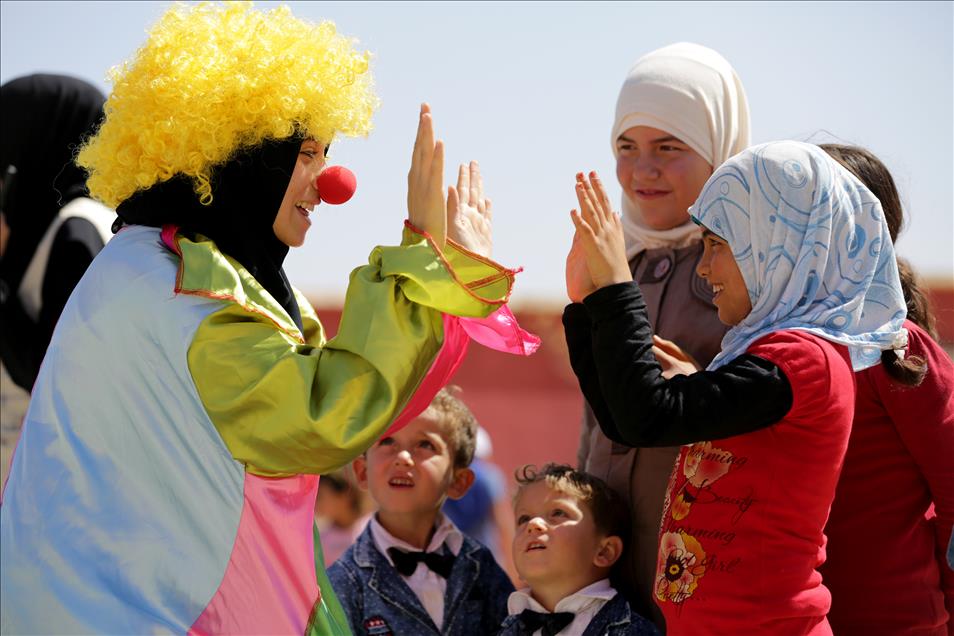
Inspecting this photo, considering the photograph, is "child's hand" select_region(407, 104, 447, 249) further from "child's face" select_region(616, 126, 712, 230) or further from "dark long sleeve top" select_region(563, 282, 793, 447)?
"child's face" select_region(616, 126, 712, 230)

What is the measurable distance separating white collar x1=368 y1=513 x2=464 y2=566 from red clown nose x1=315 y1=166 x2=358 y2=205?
49.6 inches

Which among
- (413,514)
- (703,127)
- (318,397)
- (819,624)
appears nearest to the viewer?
(318,397)

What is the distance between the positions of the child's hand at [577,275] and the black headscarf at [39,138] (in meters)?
2.16

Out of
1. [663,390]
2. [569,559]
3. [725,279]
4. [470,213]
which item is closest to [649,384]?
[663,390]

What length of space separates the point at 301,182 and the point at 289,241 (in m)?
0.13

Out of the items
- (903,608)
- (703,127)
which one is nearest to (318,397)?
(903,608)

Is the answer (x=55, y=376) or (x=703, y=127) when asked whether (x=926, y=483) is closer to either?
(x=703, y=127)

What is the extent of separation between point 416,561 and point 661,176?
1289 millimetres

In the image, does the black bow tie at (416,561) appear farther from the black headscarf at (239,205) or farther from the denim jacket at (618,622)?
the black headscarf at (239,205)

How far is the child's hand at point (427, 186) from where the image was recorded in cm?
251

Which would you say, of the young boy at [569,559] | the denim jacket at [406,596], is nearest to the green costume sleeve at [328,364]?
the young boy at [569,559]

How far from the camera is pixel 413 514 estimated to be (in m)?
3.62

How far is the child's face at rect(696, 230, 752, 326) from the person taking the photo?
2678 mm

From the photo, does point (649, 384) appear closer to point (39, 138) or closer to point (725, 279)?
point (725, 279)
